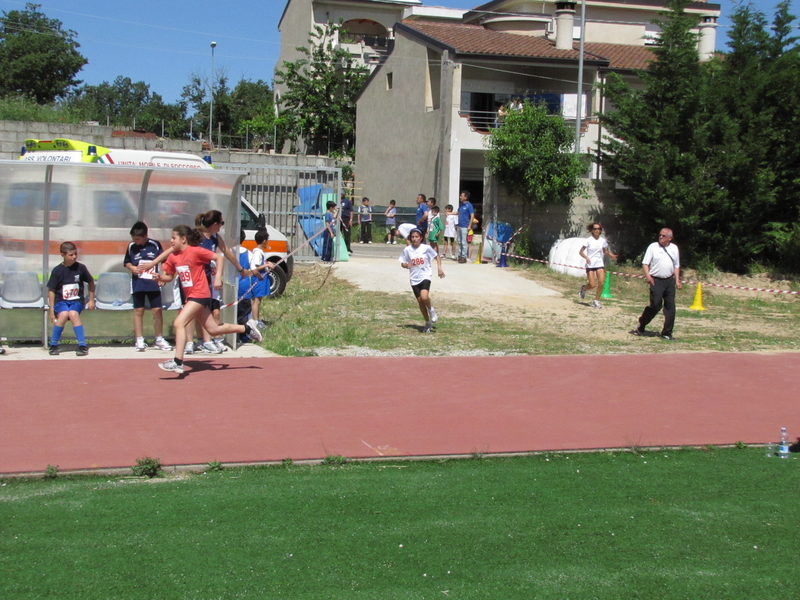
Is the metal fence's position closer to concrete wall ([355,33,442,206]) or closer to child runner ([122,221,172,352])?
concrete wall ([355,33,442,206])

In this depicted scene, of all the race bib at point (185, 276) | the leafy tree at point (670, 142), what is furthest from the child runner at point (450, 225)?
the race bib at point (185, 276)

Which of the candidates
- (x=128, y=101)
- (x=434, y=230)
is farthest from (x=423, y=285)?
(x=128, y=101)

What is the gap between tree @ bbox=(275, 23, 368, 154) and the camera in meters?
45.0

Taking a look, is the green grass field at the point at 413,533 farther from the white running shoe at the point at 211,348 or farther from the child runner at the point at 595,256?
the child runner at the point at 595,256

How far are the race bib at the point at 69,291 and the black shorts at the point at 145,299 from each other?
2.37 ft

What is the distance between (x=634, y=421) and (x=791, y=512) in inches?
97.7

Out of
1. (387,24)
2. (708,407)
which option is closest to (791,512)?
(708,407)

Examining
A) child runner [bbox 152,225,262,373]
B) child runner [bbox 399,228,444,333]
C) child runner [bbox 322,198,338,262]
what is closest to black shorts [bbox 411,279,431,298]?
child runner [bbox 399,228,444,333]

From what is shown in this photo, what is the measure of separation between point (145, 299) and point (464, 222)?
14103mm

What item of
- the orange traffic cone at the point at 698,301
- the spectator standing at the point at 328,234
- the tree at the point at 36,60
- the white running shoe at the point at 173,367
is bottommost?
the white running shoe at the point at 173,367

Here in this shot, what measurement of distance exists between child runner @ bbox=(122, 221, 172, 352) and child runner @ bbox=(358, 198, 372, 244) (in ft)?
58.0

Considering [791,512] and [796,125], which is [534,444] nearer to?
[791,512]

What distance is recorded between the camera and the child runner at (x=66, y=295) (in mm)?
10359

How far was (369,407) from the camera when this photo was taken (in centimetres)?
841
